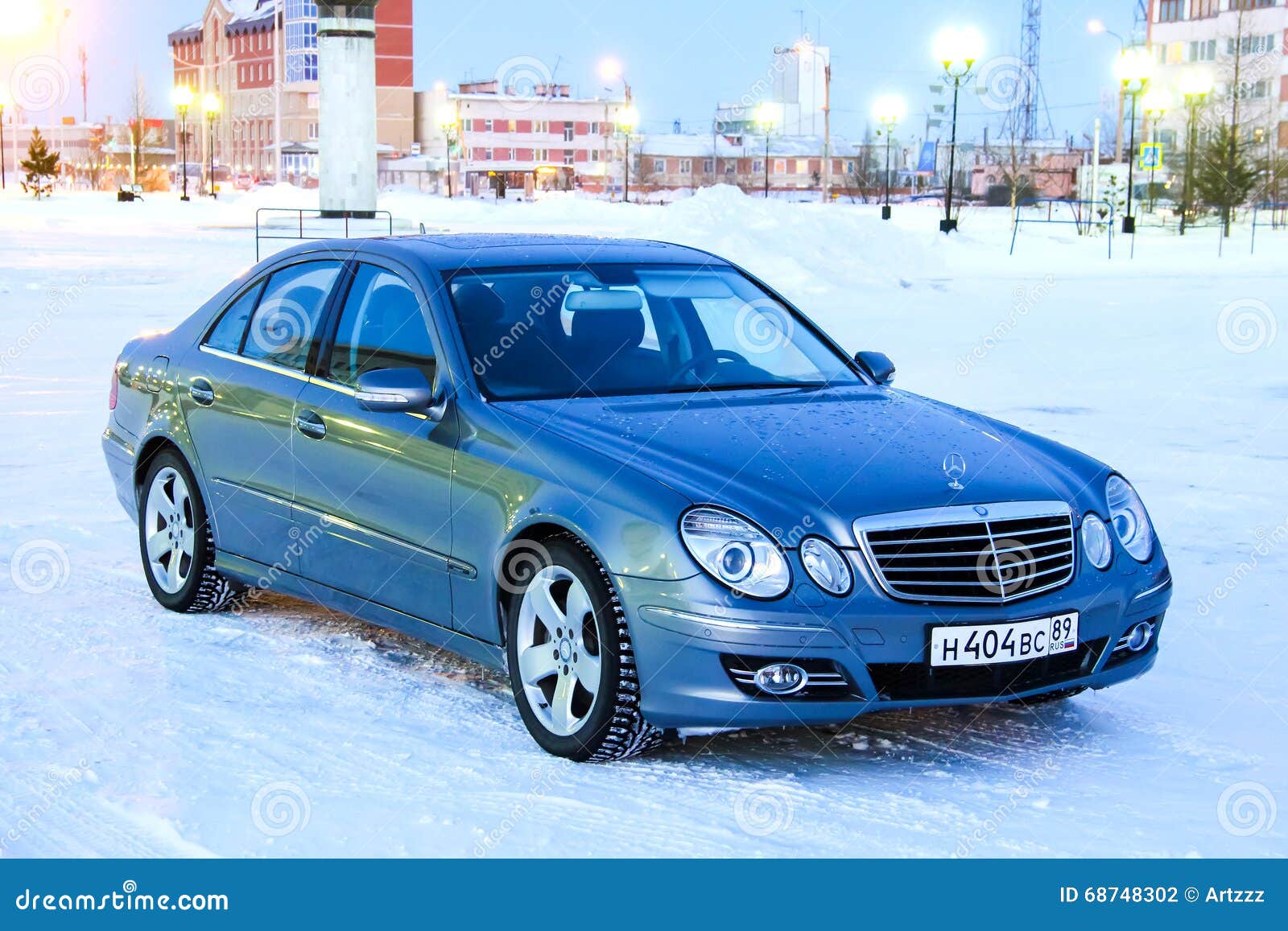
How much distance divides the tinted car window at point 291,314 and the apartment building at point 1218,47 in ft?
308

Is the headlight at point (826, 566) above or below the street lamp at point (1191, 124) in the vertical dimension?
below

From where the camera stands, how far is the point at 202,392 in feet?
22.0

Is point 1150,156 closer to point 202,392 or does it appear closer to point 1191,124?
point 1191,124

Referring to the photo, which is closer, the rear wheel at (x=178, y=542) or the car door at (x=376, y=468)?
the car door at (x=376, y=468)

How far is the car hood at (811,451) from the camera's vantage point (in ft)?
15.3

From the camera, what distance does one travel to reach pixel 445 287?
18.9ft

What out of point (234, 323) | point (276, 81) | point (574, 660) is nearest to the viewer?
point (574, 660)

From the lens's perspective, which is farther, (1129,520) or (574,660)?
(1129,520)

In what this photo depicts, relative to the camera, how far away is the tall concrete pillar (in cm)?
4959

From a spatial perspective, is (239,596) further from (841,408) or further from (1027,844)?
(1027,844)

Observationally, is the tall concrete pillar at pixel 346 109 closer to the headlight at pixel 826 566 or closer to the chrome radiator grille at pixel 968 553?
the chrome radiator grille at pixel 968 553

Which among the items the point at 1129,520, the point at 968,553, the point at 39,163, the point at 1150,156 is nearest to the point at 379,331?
the point at 968,553

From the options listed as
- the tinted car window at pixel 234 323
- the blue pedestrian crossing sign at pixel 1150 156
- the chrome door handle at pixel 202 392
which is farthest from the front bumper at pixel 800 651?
the blue pedestrian crossing sign at pixel 1150 156

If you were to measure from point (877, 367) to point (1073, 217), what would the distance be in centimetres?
6436
